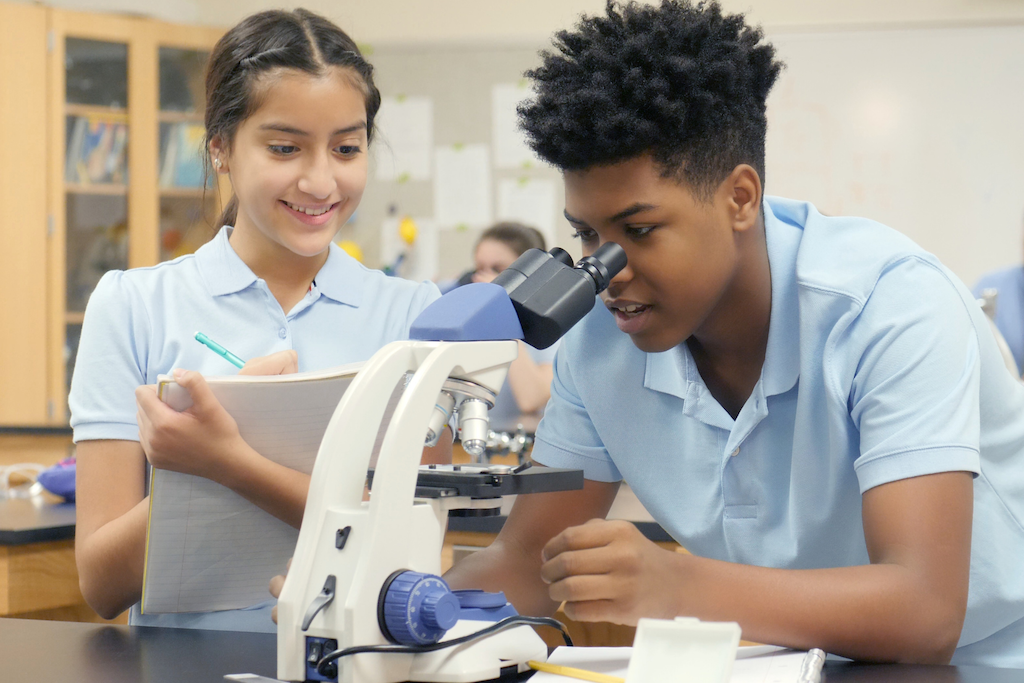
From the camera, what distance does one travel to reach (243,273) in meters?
1.33

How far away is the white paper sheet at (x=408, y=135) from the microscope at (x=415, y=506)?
342 centimetres

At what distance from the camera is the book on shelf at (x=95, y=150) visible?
393 centimetres

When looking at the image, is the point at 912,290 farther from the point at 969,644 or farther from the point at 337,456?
the point at 337,456

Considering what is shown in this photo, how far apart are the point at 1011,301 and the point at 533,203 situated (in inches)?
72.8

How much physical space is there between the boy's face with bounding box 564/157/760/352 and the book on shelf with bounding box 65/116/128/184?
3.41m

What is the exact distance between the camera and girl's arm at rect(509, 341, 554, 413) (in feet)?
10.2

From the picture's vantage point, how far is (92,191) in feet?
13.0

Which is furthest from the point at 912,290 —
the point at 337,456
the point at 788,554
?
the point at 337,456

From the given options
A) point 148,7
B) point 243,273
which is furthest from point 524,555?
point 148,7

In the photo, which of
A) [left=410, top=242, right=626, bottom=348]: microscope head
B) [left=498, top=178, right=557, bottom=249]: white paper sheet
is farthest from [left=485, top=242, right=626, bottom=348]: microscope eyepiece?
[left=498, top=178, right=557, bottom=249]: white paper sheet

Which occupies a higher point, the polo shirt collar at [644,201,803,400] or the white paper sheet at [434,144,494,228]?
the white paper sheet at [434,144,494,228]

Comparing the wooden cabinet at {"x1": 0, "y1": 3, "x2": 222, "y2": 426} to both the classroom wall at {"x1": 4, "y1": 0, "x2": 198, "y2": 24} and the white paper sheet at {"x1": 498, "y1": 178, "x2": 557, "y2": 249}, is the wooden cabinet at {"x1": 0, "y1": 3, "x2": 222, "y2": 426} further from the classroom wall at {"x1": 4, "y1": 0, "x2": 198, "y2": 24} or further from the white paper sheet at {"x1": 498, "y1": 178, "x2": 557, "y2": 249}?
the white paper sheet at {"x1": 498, "y1": 178, "x2": 557, "y2": 249}

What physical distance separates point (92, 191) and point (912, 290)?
3.66 metres

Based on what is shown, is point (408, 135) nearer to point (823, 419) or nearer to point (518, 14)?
point (518, 14)
